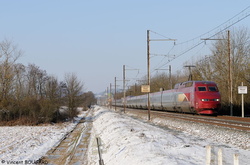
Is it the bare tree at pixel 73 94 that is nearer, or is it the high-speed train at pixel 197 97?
the high-speed train at pixel 197 97

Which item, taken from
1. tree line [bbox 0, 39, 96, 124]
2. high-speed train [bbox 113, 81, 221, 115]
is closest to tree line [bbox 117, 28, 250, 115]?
high-speed train [bbox 113, 81, 221, 115]

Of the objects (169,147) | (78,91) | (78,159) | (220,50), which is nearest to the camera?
(169,147)

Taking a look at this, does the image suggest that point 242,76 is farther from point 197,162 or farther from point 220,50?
point 197,162

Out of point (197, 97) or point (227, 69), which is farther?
point (227, 69)

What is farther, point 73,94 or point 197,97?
point 73,94

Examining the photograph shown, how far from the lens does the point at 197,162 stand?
8891mm

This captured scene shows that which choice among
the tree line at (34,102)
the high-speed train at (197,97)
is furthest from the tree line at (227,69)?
the tree line at (34,102)

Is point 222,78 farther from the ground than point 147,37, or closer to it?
closer to it

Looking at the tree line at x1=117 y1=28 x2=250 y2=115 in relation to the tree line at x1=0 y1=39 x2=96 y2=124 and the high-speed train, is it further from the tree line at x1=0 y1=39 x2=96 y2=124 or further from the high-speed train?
the tree line at x1=0 y1=39 x2=96 y2=124

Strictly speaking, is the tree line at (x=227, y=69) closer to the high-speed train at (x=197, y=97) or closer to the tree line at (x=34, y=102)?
the high-speed train at (x=197, y=97)

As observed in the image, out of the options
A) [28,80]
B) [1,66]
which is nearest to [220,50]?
[1,66]

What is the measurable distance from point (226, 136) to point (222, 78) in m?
30.4

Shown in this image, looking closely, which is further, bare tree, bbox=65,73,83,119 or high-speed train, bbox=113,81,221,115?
bare tree, bbox=65,73,83,119

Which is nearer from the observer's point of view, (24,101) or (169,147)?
(169,147)
